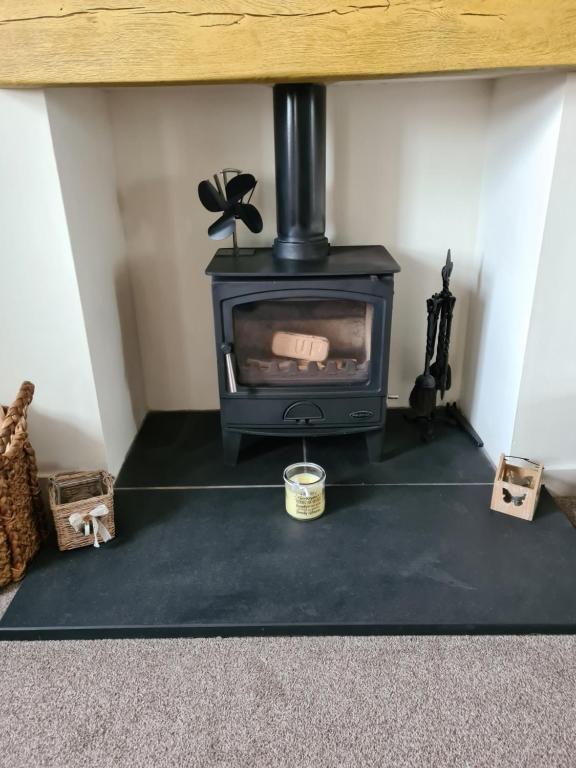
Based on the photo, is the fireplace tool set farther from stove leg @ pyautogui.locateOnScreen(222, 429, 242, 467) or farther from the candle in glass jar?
stove leg @ pyautogui.locateOnScreen(222, 429, 242, 467)

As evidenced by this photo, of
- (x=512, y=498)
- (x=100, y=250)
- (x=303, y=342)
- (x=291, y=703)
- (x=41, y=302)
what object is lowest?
(x=291, y=703)

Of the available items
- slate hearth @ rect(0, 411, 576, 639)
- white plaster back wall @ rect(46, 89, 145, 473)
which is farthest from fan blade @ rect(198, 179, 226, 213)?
slate hearth @ rect(0, 411, 576, 639)

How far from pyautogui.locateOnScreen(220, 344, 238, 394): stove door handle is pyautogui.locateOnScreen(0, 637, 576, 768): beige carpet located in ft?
2.44

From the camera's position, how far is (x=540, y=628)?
139 cm

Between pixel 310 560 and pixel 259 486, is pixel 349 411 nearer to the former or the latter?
pixel 259 486

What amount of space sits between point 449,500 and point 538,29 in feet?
4.02

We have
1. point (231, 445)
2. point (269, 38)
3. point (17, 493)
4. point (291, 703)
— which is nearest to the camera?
point (291, 703)

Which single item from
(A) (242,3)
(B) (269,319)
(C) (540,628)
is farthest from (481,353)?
(A) (242,3)

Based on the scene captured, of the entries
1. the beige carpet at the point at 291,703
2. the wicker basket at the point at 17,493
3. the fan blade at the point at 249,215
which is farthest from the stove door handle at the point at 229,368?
the beige carpet at the point at 291,703

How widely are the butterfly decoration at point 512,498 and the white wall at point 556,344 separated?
0.54 feet

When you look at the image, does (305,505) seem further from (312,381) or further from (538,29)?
(538,29)

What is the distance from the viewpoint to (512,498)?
1.76m

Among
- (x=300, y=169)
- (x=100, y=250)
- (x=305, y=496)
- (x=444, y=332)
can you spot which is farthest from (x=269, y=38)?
(x=305, y=496)

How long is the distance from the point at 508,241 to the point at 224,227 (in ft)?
2.82
